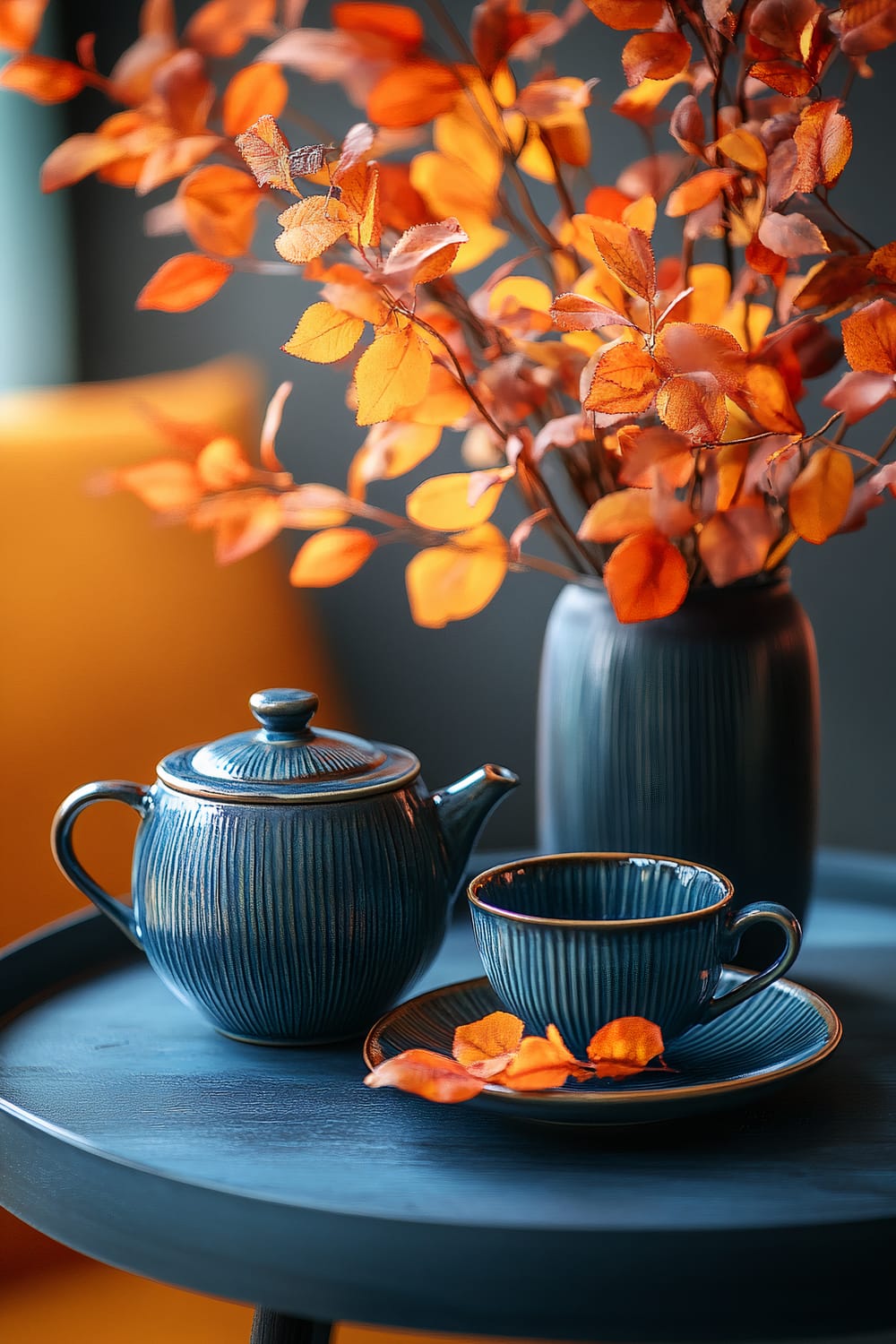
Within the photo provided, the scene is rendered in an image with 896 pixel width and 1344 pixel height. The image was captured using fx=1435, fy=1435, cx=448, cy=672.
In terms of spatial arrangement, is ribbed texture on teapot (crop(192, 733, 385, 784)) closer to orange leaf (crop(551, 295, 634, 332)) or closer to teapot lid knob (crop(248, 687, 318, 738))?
teapot lid knob (crop(248, 687, 318, 738))

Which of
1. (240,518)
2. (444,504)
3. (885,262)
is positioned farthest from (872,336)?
(240,518)

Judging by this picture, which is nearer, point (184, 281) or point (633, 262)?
point (633, 262)

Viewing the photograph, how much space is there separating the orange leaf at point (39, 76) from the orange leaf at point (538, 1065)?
1.63 feet

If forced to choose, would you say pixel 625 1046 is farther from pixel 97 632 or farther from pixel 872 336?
pixel 97 632

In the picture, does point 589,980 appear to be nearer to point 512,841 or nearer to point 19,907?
point 19,907

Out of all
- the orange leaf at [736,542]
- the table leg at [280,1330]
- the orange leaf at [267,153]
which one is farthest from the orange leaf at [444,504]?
the table leg at [280,1330]

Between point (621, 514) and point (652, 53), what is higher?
point (652, 53)

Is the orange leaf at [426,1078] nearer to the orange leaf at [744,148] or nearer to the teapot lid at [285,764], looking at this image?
the teapot lid at [285,764]

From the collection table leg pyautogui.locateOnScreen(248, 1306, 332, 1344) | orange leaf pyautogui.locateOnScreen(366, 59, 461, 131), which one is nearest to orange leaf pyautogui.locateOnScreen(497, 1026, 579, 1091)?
table leg pyautogui.locateOnScreen(248, 1306, 332, 1344)

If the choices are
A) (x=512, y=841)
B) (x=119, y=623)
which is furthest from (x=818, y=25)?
(x=512, y=841)

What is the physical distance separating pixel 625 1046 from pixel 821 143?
13.6 inches

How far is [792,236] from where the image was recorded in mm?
551

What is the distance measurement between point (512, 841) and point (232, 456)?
730 mm

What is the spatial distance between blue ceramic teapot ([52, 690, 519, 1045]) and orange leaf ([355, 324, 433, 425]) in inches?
5.9
